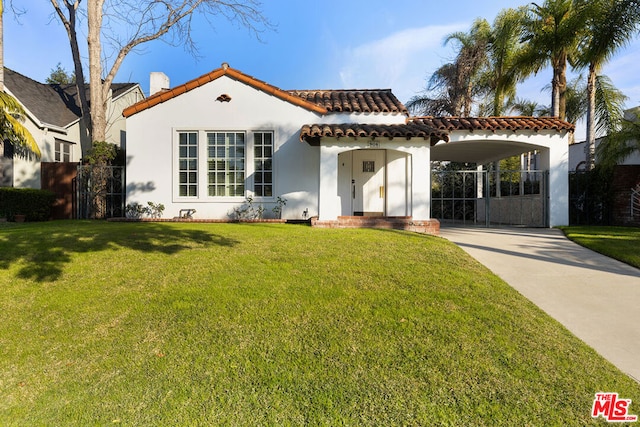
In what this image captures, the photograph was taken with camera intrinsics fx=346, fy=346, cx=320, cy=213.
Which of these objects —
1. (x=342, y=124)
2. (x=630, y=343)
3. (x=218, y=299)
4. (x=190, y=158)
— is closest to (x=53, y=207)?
(x=190, y=158)

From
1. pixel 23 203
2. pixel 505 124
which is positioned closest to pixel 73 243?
pixel 23 203

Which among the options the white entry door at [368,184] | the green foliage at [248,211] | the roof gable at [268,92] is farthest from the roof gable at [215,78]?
the green foliage at [248,211]

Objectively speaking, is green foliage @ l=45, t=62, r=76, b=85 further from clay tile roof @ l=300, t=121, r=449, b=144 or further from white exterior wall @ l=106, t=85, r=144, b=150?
clay tile roof @ l=300, t=121, r=449, b=144

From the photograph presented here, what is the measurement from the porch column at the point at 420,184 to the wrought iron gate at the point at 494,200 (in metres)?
2.63

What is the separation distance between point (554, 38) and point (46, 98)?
25.1 m

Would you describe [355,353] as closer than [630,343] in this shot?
Yes

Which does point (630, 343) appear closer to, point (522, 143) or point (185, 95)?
point (522, 143)

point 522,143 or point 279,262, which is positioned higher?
point 522,143

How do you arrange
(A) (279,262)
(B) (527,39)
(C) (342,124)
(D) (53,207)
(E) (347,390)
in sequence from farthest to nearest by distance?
(B) (527,39)
(D) (53,207)
(C) (342,124)
(A) (279,262)
(E) (347,390)

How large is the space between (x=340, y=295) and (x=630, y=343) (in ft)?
10.7

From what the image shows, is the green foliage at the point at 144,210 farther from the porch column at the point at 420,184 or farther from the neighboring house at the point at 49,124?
the porch column at the point at 420,184

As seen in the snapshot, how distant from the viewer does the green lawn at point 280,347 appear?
8.86 feet

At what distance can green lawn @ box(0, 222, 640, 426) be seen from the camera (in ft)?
8.86

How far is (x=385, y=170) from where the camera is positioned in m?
12.8
